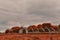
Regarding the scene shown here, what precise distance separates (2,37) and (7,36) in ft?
2.84

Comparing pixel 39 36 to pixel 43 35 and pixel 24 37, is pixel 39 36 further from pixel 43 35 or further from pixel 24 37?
Result: pixel 24 37

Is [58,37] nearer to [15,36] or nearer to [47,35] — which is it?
[47,35]

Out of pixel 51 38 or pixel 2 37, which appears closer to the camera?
pixel 51 38

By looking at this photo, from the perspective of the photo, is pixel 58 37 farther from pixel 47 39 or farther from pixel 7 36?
pixel 7 36

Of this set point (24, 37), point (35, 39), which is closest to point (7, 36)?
point (24, 37)

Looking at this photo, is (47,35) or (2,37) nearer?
(47,35)

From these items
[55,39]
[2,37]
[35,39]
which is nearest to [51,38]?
[55,39]

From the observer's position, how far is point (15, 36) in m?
21.2

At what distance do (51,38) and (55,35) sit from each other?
66 cm

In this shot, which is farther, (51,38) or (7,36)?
(7,36)

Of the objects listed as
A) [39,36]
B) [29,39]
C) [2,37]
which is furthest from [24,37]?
[2,37]

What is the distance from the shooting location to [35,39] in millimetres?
20438

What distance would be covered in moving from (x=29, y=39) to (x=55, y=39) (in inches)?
137

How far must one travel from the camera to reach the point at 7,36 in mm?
21625
